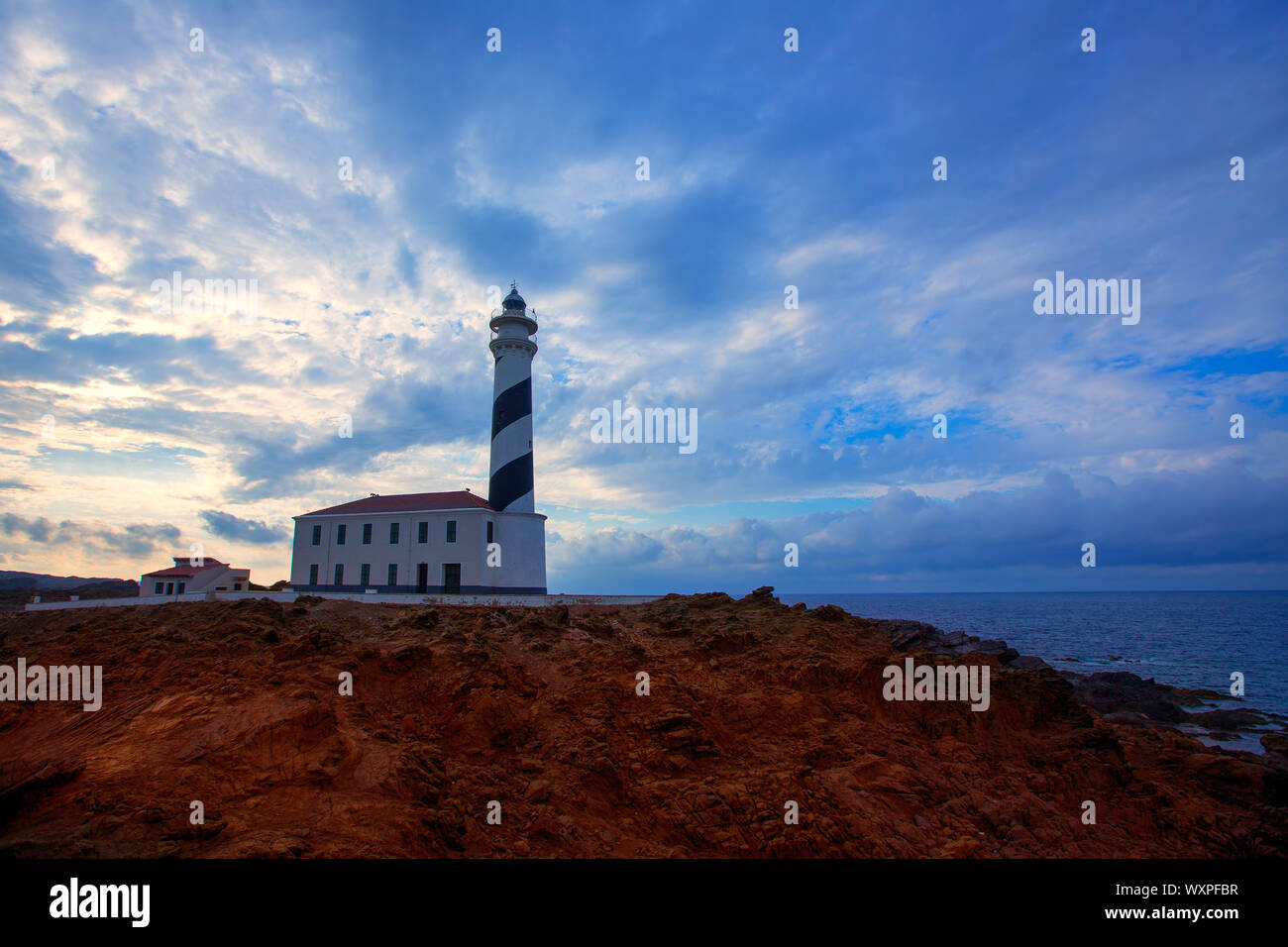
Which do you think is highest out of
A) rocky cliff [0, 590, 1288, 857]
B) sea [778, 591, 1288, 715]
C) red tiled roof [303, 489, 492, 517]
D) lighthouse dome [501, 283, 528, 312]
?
lighthouse dome [501, 283, 528, 312]

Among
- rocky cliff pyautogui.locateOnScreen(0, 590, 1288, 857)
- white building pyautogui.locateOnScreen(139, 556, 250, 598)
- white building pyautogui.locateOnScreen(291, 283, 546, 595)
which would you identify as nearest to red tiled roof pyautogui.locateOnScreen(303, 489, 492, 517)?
white building pyautogui.locateOnScreen(291, 283, 546, 595)

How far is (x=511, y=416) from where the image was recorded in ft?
94.3

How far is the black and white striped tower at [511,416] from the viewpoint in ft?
93.7

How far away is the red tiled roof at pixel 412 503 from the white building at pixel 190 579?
5.30m

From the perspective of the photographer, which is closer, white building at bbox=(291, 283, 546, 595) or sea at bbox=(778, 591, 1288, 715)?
white building at bbox=(291, 283, 546, 595)

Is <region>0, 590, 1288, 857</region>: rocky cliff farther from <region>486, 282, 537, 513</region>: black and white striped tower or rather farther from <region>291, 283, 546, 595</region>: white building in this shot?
<region>486, 282, 537, 513</region>: black and white striped tower

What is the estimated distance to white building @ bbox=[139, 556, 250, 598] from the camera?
94.6ft

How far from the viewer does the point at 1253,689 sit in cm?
2941

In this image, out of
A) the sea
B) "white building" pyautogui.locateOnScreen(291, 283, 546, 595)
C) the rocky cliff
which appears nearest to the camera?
the rocky cliff

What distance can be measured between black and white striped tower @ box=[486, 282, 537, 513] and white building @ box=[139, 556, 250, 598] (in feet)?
44.9

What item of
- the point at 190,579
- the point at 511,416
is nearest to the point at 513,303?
the point at 511,416

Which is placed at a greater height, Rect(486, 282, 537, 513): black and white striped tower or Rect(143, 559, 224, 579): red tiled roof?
Rect(486, 282, 537, 513): black and white striped tower
